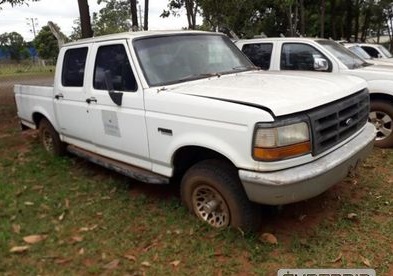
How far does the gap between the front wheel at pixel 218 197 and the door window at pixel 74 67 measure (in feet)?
7.22

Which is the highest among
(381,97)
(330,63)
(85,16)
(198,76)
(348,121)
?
(85,16)

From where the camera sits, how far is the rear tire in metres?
6.41

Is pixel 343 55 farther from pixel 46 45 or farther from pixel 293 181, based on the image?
pixel 46 45

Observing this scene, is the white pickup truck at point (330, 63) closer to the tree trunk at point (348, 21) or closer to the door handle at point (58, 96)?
the door handle at point (58, 96)

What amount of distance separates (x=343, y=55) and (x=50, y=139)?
511cm

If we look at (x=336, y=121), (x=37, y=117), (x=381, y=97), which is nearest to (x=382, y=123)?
(x=381, y=97)

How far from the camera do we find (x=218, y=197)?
3896mm

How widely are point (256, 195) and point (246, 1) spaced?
15.1 m

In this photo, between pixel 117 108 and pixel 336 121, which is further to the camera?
pixel 117 108

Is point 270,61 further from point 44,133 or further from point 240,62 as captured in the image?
point 44,133

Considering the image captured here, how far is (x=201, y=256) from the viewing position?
368 cm

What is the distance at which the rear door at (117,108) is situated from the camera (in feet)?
14.4

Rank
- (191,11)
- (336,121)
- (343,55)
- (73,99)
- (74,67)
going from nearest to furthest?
(336,121) → (73,99) → (74,67) → (343,55) → (191,11)

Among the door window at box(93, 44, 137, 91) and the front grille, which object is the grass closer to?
the front grille
